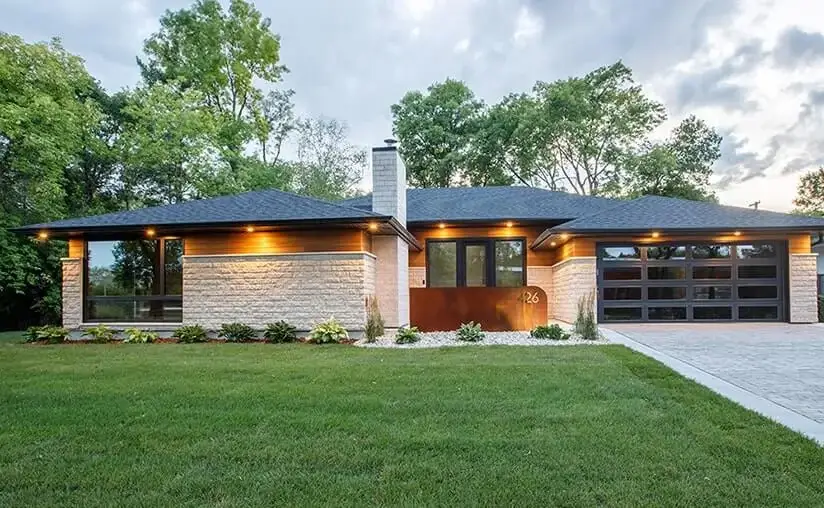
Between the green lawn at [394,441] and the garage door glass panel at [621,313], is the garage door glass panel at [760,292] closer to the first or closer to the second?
the garage door glass panel at [621,313]

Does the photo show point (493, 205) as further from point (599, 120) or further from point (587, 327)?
point (599, 120)

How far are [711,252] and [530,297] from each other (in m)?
5.38

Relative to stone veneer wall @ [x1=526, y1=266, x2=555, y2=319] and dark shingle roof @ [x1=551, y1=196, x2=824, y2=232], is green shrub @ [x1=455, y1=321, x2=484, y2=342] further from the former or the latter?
stone veneer wall @ [x1=526, y1=266, x2=555, y2=319]

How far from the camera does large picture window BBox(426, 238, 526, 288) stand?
57.2 ft

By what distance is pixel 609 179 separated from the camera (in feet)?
100

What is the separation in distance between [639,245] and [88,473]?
14.0m

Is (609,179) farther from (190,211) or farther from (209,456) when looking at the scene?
(209,456)

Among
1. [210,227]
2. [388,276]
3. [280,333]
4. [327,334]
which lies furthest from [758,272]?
[210,227]

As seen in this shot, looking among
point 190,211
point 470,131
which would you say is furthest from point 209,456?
point 470,131

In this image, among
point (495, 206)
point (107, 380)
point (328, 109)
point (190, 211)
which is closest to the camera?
point (107, 380)

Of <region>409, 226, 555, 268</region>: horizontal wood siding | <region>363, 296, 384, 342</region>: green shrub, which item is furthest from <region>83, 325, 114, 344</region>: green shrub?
<region>409, 226, 555, 268</region>: horizontal wood siding

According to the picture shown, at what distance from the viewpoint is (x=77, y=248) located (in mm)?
13016

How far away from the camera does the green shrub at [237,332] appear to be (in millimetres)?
11531

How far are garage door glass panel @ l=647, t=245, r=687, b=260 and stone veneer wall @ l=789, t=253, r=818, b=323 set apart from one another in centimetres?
283
